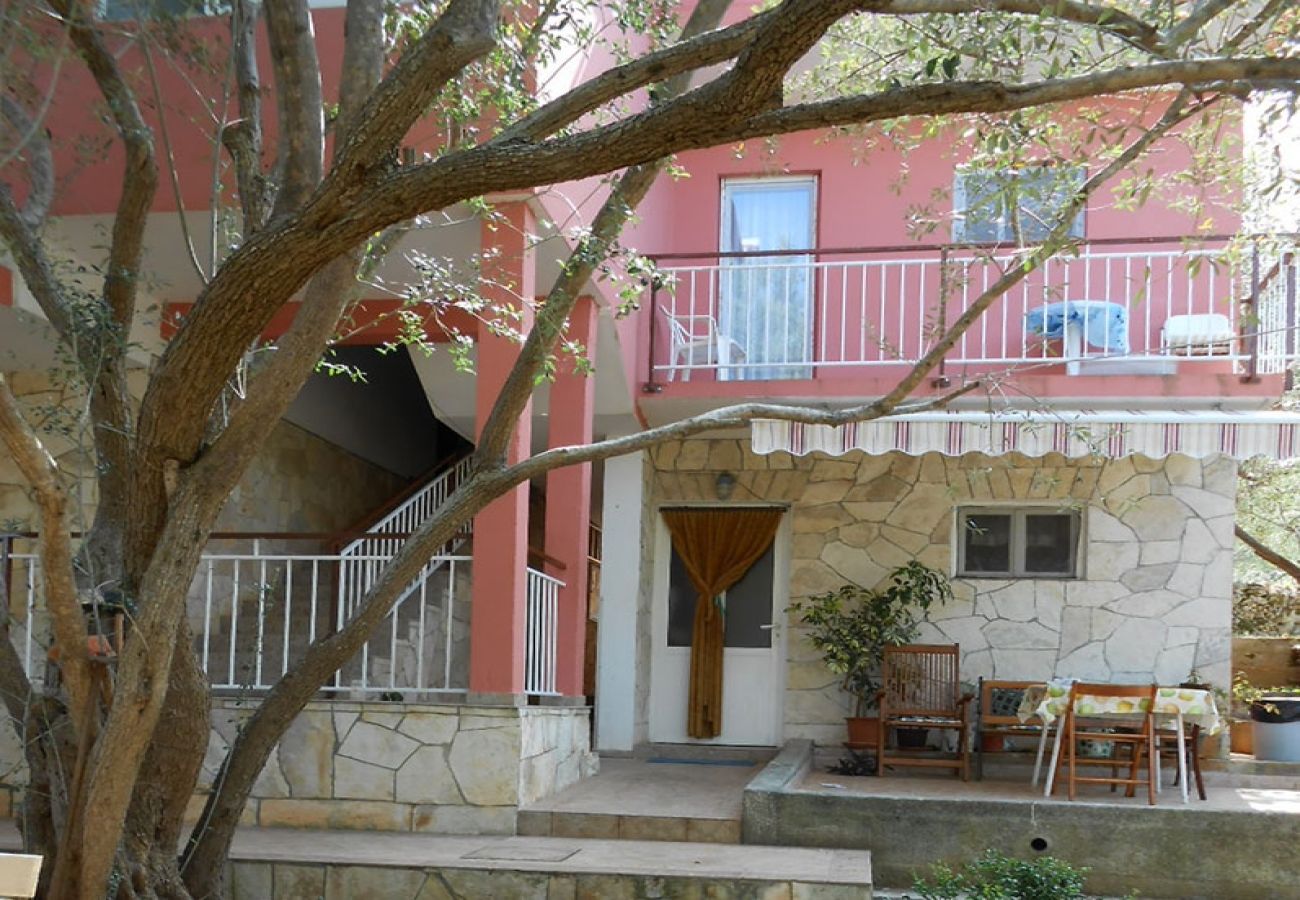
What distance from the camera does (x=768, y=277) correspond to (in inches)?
416

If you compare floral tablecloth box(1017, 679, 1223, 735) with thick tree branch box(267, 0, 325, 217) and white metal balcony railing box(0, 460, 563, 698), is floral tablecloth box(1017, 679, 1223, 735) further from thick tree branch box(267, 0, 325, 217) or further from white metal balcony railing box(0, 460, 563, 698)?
thick tree branch box(267, 0, 325, 217)

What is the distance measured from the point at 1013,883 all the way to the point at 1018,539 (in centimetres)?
526

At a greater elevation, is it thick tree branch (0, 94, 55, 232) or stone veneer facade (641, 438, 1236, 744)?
thick tree branch (0, 94, 55, 232)

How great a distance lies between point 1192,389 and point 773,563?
345cm

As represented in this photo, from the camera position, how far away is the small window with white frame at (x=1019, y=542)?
1072 centimetres

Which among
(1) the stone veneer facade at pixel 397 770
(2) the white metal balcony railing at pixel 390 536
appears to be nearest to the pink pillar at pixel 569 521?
(2) the white metal balcony railing at pixel 390 536

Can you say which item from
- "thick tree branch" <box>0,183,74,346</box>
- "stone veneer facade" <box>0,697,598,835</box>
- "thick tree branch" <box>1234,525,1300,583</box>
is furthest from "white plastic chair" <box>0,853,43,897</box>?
"thick tree branch" <box>1234,525,1300,583</box>

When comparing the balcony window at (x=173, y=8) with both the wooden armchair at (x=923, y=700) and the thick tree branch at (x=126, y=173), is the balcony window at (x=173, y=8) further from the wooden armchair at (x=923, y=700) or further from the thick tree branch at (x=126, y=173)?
the wooden armchair at (x=923, y=700)

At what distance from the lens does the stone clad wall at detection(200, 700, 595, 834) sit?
7547 mm

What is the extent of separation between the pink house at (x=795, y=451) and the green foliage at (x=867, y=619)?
185 millimetres

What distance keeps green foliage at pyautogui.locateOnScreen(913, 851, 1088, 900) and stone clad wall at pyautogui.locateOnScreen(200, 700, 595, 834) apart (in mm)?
2425

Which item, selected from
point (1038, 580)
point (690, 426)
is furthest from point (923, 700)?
point (690, 426)

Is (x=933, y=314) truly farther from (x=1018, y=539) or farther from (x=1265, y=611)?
(x=1265, y=611)

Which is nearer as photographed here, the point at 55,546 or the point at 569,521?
the point at 55,546
